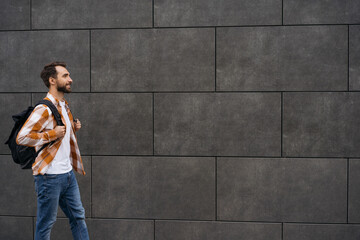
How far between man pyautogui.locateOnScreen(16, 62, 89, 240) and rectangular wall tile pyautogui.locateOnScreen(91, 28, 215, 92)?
1.02m

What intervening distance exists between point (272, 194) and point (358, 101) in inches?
64.1

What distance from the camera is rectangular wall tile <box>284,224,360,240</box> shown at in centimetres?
440

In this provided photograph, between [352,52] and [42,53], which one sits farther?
[42,53]

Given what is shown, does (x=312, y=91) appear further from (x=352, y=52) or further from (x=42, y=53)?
(x=42, y=53)

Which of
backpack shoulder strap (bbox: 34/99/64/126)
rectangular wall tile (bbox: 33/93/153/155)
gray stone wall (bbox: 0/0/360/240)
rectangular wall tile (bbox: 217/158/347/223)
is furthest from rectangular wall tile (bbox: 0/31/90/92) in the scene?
rectangular wall tile (bbox: 217/158/347/223)

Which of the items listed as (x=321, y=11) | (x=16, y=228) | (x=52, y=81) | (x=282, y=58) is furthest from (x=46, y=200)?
(x=321, y=11)

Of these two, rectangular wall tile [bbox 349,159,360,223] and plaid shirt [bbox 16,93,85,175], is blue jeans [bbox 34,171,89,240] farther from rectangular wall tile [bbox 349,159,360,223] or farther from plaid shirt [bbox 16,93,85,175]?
rectangular wall tile [bbox 349,159,360,223]

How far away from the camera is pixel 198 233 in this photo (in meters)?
4.56

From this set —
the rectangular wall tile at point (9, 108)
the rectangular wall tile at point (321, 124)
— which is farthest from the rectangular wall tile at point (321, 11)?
the rectangular wall tile at point (9, 108)

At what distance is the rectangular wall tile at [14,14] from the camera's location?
15.3 feet

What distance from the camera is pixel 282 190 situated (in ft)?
14.6

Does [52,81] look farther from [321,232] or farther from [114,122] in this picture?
[321,232]

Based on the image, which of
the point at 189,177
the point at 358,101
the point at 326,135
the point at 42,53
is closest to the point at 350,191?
the point at 326,135

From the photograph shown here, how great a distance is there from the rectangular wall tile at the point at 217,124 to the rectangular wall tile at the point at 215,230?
952 millimetres
